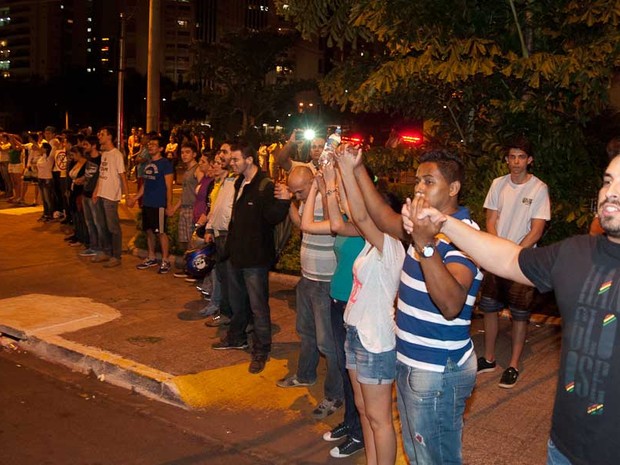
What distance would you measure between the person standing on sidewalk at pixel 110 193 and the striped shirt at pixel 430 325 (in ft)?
28.2

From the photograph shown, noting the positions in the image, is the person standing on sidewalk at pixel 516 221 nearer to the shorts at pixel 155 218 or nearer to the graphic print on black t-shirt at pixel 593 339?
the graphic print on black t-shirt at pixel 593 339

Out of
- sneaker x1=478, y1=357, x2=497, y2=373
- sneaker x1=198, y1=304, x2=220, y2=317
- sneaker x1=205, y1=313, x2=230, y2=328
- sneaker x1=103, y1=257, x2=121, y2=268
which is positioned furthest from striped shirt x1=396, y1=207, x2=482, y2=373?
sneaker x1=103, y1=257, x2=121, y2=268

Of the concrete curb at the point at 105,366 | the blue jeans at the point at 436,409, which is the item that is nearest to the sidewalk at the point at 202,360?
the concrete curb at the point at 105,366

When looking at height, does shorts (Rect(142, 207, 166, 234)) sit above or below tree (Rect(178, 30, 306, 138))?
below

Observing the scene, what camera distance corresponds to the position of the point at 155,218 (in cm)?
1084

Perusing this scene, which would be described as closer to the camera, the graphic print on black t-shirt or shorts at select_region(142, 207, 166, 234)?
the graphic print on black t-shirt

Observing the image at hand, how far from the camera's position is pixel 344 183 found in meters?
3.90

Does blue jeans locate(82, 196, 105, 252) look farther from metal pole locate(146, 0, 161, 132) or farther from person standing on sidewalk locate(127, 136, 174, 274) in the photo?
metal pole locate(146, 0, 161, 132)

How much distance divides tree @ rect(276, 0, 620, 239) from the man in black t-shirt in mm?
4216

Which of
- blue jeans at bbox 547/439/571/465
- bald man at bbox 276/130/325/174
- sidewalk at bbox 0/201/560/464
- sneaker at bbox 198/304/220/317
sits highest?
bald man at bbox 276/130/325/174

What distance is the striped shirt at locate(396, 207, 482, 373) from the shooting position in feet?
11.5

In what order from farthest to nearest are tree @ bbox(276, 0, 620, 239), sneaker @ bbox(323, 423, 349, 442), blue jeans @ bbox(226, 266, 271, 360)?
1. blue jeans @ bbox(226, 266, 271, 360)
2. tree @ bbox(276, 0, 620, 239)
3. sneaker @ bbox(323, 423, 349, 442)

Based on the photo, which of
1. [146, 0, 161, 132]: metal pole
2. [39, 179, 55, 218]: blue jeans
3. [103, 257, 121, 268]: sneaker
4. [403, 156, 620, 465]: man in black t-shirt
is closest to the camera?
[403, 156, 620, 465]: man in black t-shirt

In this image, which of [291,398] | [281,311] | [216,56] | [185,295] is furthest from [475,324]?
[216,56]
